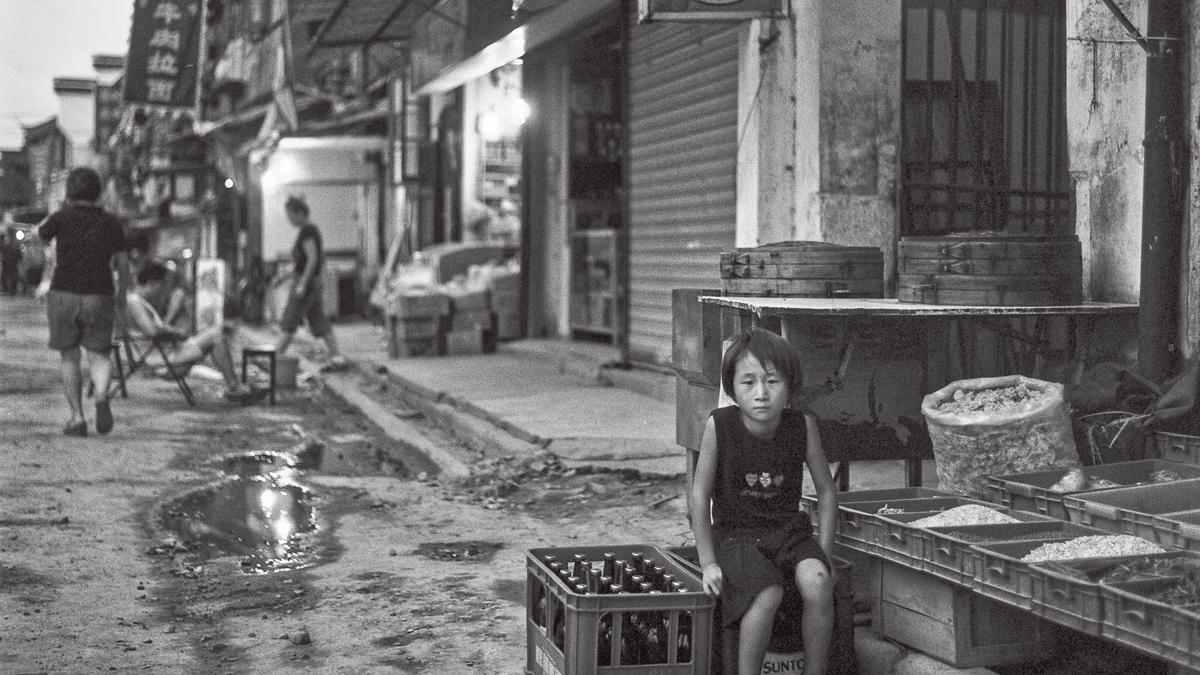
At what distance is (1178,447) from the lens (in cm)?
607

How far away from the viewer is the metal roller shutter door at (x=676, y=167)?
1262 cm

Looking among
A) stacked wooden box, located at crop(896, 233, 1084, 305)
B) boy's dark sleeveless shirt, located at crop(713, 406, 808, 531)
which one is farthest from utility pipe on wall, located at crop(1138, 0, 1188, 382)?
boy's dark sleeveless shirt, located at crop(713, 406, 808, 531)

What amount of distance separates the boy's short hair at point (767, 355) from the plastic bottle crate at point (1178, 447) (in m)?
2.14

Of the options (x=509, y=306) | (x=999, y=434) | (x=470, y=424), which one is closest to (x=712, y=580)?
(x=999, y=434)

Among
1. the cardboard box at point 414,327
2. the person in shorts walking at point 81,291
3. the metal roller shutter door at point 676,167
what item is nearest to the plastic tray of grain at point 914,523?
the metal roller shutter door at point 676,167

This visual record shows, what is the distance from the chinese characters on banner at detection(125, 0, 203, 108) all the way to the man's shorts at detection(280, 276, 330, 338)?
1437 cm

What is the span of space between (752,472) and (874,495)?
3.41 ft

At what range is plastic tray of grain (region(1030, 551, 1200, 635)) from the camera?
4.09 m

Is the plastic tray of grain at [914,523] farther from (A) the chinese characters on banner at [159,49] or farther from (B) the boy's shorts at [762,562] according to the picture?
(A) the chinese characters on banner at [159,49]

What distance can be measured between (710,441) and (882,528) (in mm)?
772

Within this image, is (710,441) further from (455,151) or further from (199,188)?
(199,188)

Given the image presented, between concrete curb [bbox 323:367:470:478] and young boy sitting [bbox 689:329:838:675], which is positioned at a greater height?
young boy sitting [bbox 689:329:838:675]

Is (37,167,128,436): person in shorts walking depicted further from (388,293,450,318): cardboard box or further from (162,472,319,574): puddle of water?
(388,293,450,318): cardboard box

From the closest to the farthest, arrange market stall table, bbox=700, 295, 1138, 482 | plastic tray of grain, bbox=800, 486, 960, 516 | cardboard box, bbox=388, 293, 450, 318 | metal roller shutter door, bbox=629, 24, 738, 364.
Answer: plastic tray of grain, bbox=800, 486, 960, 516
market stall table, bbox=700, 295, 1138, 482
metal roller shutter door, bbox=629, 24, 738, 364
cardboard box, bbox=388, 293, 450, 318
